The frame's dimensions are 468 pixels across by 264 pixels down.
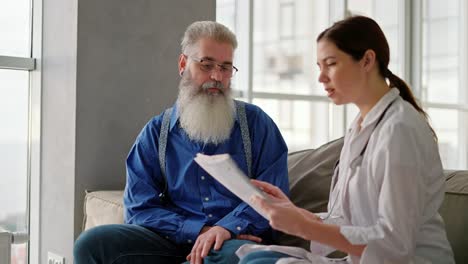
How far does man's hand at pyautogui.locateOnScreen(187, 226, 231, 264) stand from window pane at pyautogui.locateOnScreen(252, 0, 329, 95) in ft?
7.37

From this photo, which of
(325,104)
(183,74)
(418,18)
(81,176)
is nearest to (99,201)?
(81,176)

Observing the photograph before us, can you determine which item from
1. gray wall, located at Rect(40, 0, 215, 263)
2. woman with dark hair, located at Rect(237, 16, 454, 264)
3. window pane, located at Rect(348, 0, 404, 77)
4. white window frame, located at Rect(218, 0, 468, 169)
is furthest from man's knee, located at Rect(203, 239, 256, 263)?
window pane, located at Rect(348, 0, 404, 77)

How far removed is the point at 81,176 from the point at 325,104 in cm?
230

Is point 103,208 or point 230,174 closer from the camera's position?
point 230,174

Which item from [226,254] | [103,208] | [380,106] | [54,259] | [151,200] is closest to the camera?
[380,106]

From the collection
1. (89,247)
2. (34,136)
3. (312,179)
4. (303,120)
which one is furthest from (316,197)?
(303,120)

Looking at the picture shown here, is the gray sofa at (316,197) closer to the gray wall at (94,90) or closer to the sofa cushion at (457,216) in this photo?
the sofa cushion at (457,216)

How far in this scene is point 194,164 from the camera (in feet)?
7.30

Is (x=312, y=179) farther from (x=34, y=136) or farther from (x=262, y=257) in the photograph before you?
(x=34, y=136)

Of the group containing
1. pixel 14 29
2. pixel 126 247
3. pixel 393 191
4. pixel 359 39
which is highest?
pixel 14 29

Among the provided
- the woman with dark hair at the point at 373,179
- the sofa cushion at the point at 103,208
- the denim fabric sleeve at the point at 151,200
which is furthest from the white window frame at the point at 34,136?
the woman with dark hair at the point at 373,179

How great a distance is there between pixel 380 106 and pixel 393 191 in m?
0.24

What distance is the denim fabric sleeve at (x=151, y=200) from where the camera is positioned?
6.92ft

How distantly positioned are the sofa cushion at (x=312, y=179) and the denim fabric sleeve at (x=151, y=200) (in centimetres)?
35
